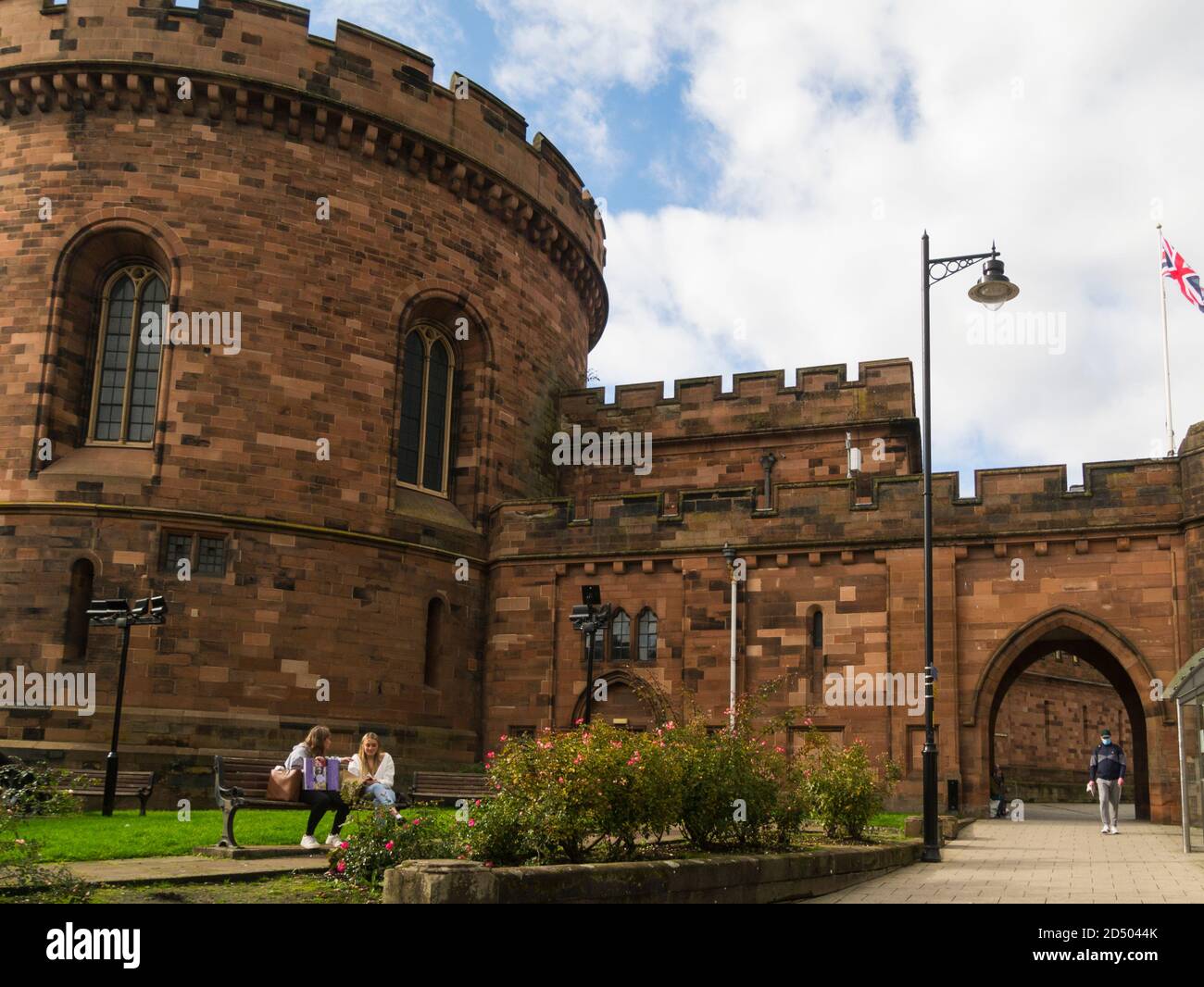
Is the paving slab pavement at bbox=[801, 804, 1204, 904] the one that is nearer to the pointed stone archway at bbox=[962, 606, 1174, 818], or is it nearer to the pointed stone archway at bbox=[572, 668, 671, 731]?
the pointed stone archway at bbox=[962, 606, 1174, 818]

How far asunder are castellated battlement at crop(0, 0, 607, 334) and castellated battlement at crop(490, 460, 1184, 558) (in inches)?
311

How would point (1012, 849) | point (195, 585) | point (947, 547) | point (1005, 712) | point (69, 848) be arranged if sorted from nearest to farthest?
1. point (69, 848)
2. point (1012, 849)
3. point (195, 585)
4. point (947, 547)
5. point (1005, 712)

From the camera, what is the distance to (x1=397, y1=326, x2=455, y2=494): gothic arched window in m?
26.9

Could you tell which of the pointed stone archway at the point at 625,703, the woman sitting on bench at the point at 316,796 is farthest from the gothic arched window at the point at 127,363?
the woman sitting on bench at the point at 316,796

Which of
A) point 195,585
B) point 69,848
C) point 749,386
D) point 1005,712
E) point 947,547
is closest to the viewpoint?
point 69,848

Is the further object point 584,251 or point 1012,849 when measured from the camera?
point 584,251

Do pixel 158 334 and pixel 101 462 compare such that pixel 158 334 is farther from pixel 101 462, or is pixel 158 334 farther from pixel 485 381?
pixel 485 381

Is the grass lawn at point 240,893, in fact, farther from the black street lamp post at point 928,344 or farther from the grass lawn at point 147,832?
the black street lamp post at point 928,344

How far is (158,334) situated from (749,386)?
44.5ft

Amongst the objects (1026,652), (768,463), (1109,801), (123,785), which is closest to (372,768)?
(123,785)

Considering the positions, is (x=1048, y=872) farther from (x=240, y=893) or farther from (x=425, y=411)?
(x=425, y=411)

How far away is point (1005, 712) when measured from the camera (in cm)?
4000

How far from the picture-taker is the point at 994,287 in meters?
18.0

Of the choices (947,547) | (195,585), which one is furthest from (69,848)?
(947,547)
